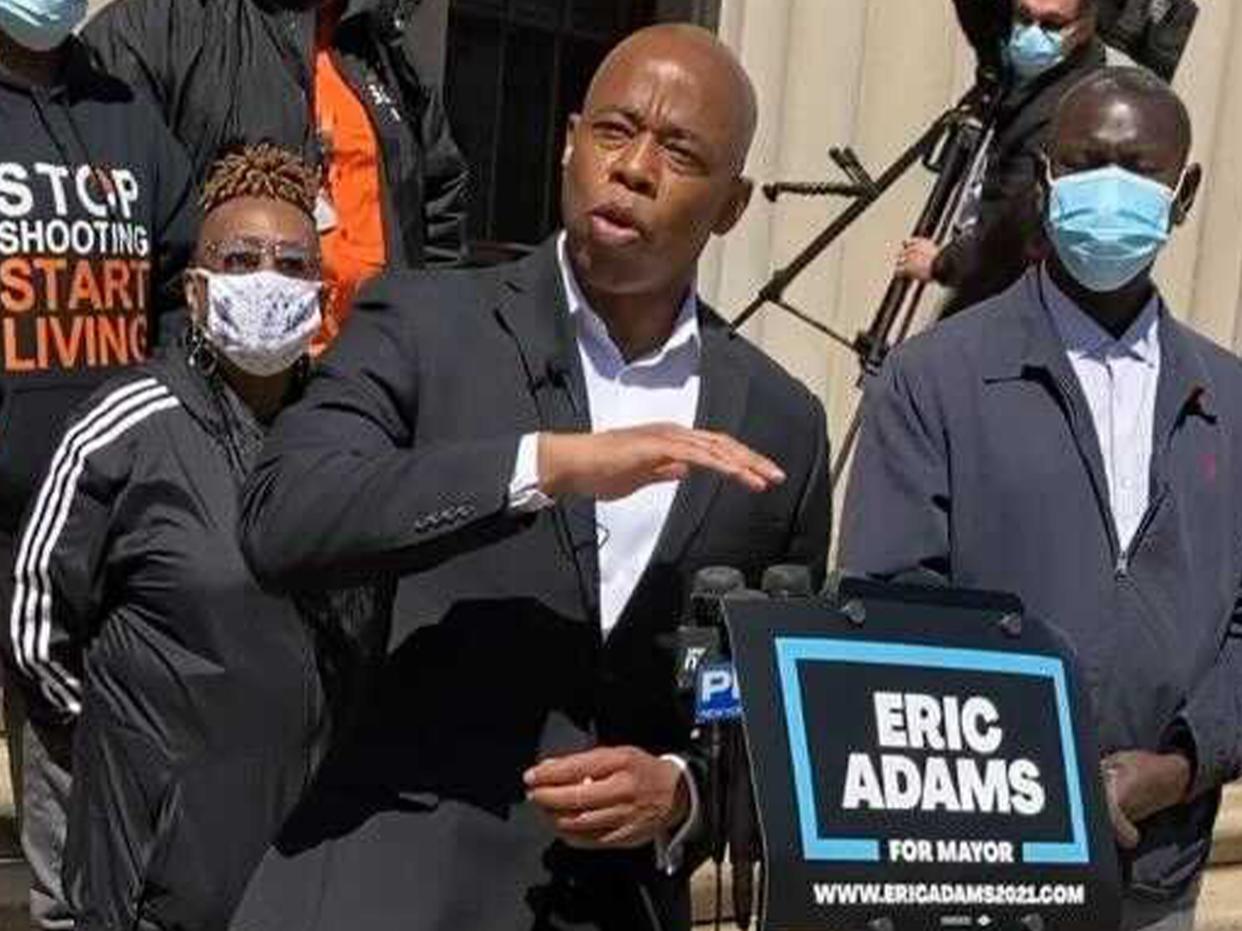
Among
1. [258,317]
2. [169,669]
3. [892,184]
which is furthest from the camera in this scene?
[892,184]

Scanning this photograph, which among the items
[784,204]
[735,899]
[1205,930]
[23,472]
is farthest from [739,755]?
[784,204]

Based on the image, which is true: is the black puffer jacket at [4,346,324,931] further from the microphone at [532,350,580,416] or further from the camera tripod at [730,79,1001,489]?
the camera tripod at [730,79,1001,489]

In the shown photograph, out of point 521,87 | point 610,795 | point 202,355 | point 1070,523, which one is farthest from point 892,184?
point 610,795

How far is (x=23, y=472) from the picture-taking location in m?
3.55

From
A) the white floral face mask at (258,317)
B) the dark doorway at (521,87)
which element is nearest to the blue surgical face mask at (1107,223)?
the white floral face mask at (258,317)

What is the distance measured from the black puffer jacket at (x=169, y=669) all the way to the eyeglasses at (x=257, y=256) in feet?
0.79

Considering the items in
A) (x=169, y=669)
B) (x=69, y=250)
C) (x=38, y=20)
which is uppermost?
(x=38, y=20)

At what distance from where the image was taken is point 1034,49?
4738 mm

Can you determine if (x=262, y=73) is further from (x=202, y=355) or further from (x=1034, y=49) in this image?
(x=1034, y=49)

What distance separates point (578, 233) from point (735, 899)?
72 cm

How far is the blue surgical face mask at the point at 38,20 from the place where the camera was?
3.62 meters

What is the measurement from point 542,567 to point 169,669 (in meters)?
1.03

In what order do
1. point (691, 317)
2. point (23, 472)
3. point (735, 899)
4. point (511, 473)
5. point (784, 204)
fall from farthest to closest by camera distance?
point (784, 204) → point (23, 472) → point (691, 317) → point (735, 899) → point (511, 473)

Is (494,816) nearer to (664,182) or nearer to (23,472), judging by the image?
(664,182)
